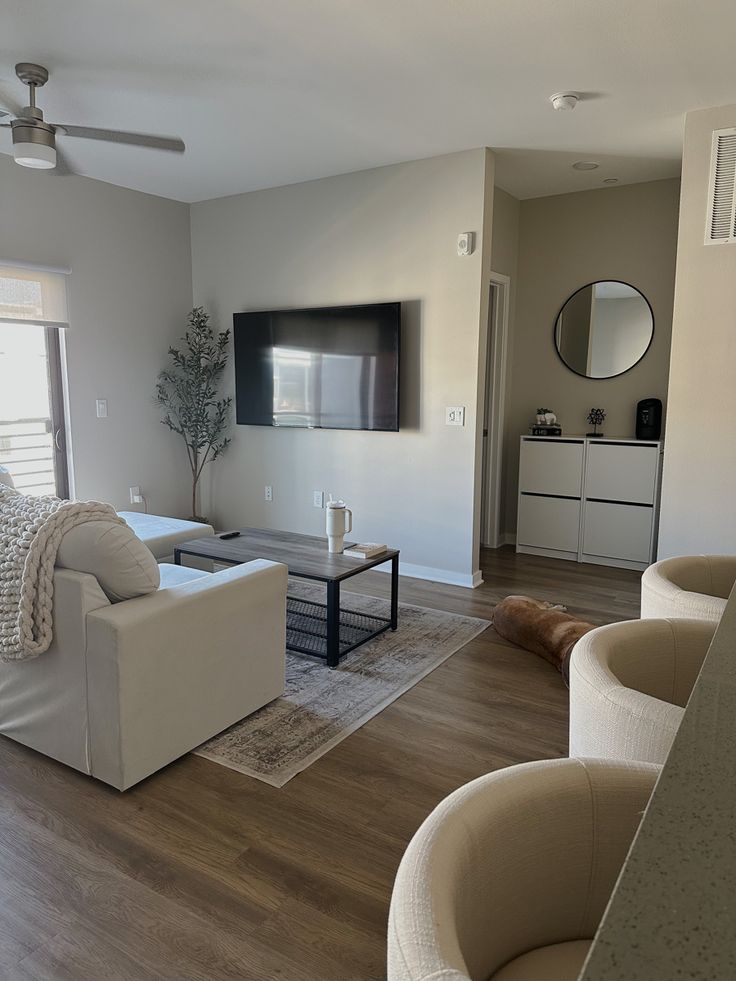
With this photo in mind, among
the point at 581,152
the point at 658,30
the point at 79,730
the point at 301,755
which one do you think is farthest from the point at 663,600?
the point at 581,152

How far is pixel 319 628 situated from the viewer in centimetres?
369

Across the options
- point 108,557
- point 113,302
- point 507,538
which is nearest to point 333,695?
point 108,557

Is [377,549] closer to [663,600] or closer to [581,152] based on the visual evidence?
[663,600]

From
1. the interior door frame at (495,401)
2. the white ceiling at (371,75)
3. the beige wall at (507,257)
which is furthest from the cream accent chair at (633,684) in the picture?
the beige wall at (507,257)

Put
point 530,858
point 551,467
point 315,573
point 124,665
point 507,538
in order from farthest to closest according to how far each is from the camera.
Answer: point 507,538 < point 551,467 < point 315,573 < point 124,665 < point 530,858

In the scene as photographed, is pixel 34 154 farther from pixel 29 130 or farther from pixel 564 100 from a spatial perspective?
pixel 564 100

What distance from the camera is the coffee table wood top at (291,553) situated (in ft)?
10.4

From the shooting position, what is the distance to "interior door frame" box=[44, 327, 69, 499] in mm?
4703

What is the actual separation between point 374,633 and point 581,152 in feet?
10.4

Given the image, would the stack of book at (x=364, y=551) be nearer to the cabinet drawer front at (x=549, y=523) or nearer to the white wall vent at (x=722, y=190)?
the cabinet drawer front at (x=549, y=523)

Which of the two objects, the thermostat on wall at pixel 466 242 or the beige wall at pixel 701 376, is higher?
the thermostat on wall at pixel 466 242

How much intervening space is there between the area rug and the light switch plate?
1231mm

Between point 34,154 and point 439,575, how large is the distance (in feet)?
10.7

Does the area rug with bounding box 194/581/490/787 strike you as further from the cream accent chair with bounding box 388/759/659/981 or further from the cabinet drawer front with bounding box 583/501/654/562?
the cabinet drawer front with bounding box 583/501/654/562
